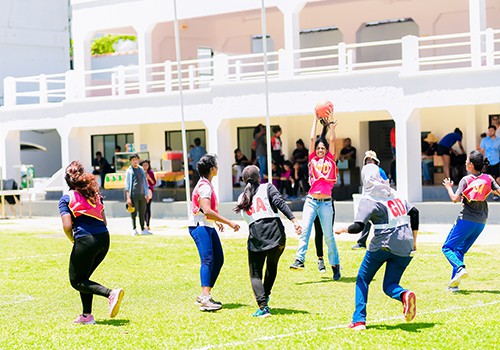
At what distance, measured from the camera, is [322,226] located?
13.3 m

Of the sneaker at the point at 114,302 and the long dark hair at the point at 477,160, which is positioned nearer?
the sneaker at the point at 114,302

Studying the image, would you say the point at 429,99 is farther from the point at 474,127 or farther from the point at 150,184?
the point at 150,184

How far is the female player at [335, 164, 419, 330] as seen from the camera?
376 inches

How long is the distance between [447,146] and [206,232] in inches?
620

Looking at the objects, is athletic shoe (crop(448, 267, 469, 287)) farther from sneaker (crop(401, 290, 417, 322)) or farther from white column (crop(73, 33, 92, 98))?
white column (crop(73, 33, 92, 98))

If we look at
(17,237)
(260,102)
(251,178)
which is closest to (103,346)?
(251,178)

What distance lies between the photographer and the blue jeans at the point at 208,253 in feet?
36.8

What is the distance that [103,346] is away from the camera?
9.23 metres

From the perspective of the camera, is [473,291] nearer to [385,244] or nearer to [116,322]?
[385,244]

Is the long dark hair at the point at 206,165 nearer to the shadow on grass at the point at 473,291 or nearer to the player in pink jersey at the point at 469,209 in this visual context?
the player in pink jersey at the point at 469,209

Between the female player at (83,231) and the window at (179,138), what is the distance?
2181 cm

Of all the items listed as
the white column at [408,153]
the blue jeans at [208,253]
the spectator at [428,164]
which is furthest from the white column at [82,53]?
the blue jeans at [208,253]

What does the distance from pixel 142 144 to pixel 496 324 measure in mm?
24373

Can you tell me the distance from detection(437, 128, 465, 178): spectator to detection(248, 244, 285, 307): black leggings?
15.8 metres
